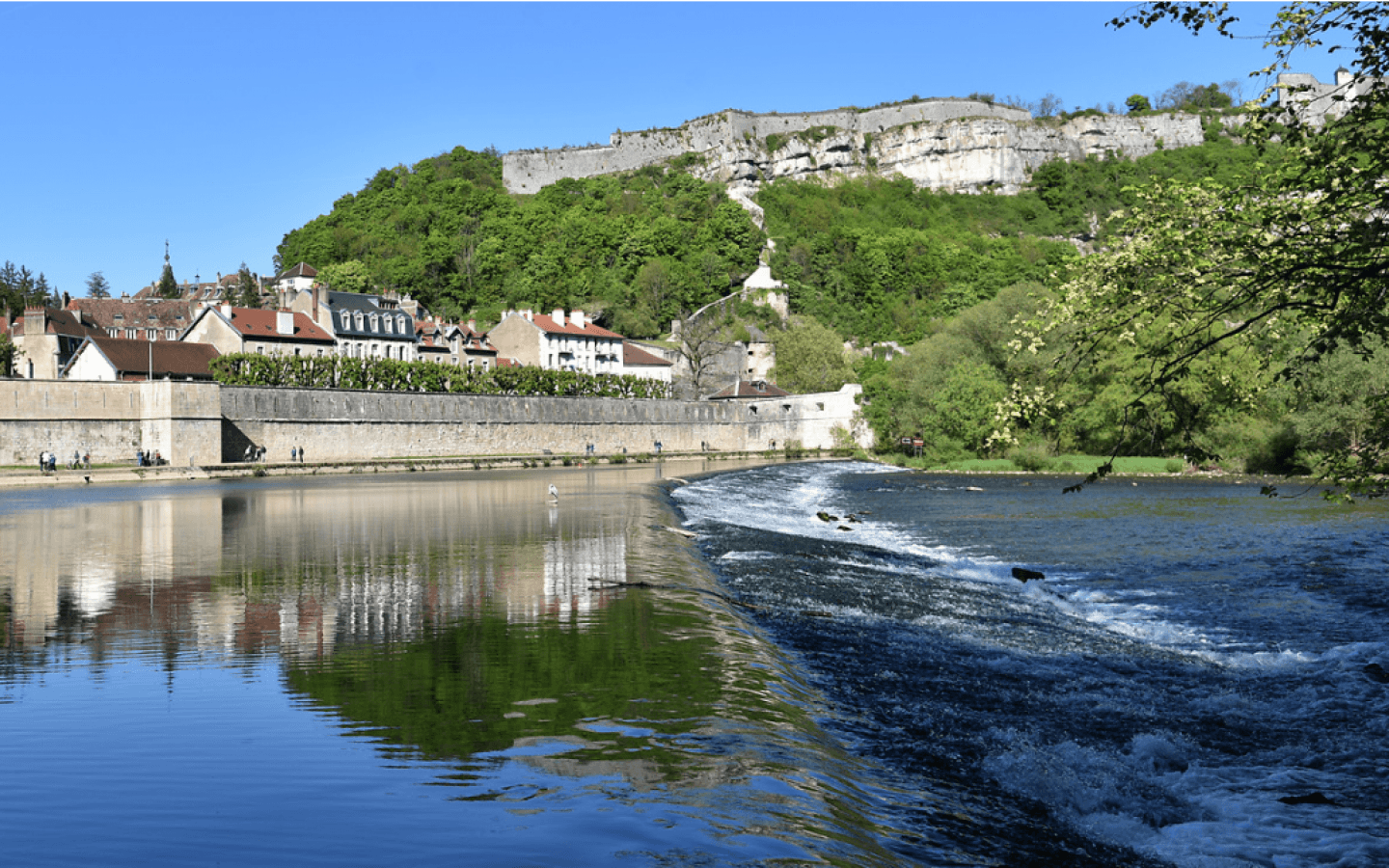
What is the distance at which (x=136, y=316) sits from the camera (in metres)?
103

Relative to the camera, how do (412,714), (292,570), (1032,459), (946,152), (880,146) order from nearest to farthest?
(412,714) → (292,570) → (1032,459) → (946,152) → (880,146)

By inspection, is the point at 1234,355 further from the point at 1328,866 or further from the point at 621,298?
the point at 621,298

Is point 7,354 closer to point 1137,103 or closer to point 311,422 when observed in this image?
point 311,422

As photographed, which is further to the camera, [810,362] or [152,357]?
[810,362]

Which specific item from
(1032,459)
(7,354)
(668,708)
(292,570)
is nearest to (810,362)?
(1032,459)

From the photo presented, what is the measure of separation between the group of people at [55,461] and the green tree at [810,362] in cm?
6634

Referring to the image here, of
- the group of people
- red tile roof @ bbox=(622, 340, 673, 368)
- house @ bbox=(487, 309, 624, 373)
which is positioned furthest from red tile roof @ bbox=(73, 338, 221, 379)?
red tile roof @ bbox=(622, 340, 673, 368)

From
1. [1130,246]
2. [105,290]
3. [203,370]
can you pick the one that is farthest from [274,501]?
[105,290]

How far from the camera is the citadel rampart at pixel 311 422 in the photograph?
50.5 meters

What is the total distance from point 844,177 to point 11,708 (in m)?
166

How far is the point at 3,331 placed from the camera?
79188mm

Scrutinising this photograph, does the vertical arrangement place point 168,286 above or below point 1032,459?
above

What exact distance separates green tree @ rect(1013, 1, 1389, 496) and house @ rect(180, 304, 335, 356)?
72.3m

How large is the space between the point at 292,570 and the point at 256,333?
221 ft
